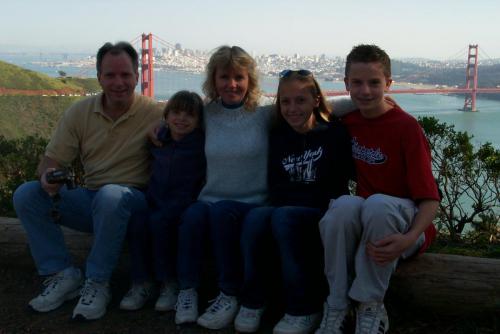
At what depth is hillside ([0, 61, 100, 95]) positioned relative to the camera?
12.2 metres

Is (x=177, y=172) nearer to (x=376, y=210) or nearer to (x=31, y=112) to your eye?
(x=376, y=210)

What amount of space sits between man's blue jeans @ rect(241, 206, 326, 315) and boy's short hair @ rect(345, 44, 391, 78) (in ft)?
1.79

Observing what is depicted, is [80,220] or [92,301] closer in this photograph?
[92,301]

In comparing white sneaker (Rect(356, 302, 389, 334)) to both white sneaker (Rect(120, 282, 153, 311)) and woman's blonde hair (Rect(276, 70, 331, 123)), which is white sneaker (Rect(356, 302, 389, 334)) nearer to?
woman's blonde hair (Rect(276, 70, 331, 123))

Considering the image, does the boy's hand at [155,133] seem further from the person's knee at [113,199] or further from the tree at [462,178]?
the tree at [462,178]

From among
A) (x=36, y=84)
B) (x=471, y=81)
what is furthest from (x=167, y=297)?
(x=471, y=81)

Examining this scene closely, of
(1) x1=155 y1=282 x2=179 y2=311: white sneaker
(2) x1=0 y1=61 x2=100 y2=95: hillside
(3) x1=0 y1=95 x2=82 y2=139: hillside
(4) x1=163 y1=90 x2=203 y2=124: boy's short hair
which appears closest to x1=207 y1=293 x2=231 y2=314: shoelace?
(1) x1=155 y1=282 x2=179 y2=311: white sneaker

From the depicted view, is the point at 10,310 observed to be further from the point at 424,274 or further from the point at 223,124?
the point at 424,274

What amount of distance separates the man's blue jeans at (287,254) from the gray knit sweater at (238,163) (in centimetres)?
18

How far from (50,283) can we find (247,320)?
0.85 m

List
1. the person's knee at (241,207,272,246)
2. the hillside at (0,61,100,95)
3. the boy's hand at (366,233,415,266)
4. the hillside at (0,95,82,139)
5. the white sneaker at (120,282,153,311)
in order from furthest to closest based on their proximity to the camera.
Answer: the hillside at (0,61,100,95), the hillside at (0,95,82,139), the white sneaker at (120,282,153,311), the person's knee at (241,207,272,246), the boy's hand at (366,233,415,266)

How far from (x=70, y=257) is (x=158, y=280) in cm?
41

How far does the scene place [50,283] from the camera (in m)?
2.13

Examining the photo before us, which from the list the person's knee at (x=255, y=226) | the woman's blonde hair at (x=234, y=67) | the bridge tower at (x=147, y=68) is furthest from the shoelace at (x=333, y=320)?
the bridge tower at (x=147, y=68)
